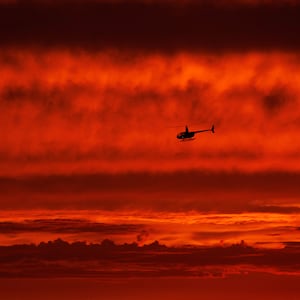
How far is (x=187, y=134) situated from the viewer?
74625 millimetres
